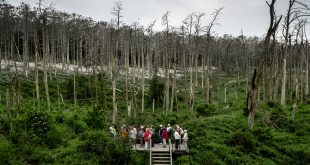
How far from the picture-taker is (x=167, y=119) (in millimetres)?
31391

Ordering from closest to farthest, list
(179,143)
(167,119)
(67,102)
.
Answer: (179,143), (167,119), (67,102)

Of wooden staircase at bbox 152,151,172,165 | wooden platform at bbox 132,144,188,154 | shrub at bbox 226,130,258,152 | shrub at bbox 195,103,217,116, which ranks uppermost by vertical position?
shrub at bbox 195,103,217,116

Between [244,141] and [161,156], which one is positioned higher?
[244,141]

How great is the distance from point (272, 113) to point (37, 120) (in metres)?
17.6

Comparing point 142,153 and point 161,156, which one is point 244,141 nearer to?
point 161,156

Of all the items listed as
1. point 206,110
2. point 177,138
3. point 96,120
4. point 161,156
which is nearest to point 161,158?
point 161,156

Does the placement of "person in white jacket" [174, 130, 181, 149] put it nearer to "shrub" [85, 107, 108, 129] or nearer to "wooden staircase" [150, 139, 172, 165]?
"wooden staircase" [150, 139, 172, 165]

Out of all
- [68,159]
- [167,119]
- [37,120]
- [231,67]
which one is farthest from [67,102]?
[231,67]

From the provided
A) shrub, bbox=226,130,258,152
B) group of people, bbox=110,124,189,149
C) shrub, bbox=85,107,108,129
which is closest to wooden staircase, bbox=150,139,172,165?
group of people, bbox=110,124,189,149

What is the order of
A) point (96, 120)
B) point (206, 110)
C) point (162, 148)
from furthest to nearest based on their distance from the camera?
point (206, 110) → point (96, 120) → point (162, 148)

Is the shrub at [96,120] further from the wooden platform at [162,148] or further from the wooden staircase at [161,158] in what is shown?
the wooden staircase at [161,158]

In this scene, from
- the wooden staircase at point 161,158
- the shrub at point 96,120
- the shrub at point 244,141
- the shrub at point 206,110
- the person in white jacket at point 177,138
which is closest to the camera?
the wooden staircase at point 161,158

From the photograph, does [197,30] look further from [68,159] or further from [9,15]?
[9,15]

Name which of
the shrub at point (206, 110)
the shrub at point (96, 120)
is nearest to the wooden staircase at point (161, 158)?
the shrub at point (96, 120)
